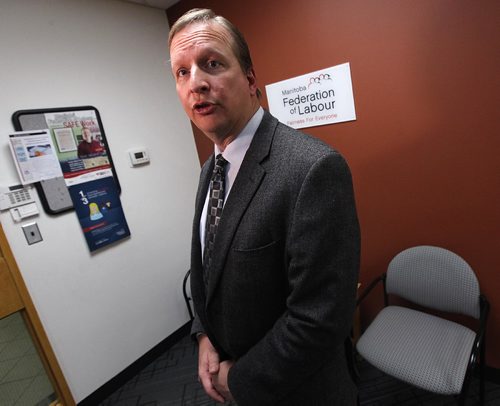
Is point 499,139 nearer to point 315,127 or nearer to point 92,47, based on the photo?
point 315,127

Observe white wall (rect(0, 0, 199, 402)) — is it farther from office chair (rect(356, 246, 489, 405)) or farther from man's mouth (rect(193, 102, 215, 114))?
office chair (rect(356, 246, 489, 405))

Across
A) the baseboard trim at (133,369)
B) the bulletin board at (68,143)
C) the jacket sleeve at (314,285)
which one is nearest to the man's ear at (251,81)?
the jacket sleeve at (314,285)

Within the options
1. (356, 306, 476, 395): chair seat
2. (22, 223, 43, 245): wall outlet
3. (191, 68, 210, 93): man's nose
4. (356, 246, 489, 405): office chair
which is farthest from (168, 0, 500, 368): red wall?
(22, 223, 43, 245): wall outlet

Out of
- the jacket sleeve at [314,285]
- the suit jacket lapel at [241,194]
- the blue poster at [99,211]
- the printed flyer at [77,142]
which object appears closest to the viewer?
the jacket sleeve at [314,285]

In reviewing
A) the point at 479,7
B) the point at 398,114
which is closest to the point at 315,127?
the point at 398,114

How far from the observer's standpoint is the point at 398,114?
A: 1.69 metres

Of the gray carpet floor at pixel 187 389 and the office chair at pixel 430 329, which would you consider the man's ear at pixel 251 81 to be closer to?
the office chair at pixel 430 329

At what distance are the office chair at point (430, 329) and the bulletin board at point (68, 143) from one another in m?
2.01

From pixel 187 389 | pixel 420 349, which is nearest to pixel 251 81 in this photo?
pixel 420 349

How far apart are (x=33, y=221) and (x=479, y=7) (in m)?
2.65

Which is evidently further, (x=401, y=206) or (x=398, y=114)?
(x=401, y=206)

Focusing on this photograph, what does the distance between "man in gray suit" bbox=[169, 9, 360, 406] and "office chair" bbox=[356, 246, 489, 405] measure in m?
0.59

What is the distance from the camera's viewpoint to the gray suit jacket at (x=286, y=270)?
0.68 m

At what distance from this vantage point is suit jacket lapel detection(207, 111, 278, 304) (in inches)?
30.6
